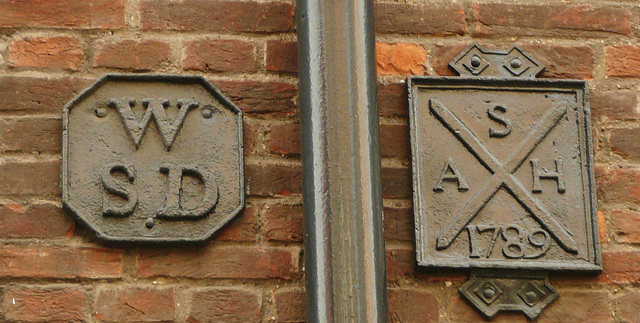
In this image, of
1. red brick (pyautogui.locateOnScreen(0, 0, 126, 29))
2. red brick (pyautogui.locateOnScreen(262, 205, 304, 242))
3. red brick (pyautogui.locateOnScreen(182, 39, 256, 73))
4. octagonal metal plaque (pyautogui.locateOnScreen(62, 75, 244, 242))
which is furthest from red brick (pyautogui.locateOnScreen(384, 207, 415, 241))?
red brick (pyautogui.locateOnScreen(0, 0, 126, 29))

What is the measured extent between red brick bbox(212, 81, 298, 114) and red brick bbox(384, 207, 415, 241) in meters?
0.25

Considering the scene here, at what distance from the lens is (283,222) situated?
1.75 meters

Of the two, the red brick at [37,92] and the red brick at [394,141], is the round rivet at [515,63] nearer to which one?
the red brick at [394,141]

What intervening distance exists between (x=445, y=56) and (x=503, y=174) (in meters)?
0.25

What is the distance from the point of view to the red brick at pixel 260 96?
181 centimetres

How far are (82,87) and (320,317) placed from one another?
1.96 ft

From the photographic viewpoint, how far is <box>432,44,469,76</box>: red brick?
1869 millimetres

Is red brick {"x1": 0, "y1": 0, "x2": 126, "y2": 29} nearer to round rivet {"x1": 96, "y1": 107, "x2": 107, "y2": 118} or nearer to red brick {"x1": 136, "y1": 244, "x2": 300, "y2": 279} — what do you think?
round rivet {"x1": 96, "y1": 107, "x2": 107, "y2": 118}

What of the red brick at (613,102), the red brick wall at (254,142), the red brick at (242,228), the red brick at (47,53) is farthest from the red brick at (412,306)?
the red brick at (47,53)

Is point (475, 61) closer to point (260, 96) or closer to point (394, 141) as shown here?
point (394, 141)

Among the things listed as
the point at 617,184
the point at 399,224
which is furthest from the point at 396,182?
the point at 617,184

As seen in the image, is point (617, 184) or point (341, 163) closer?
point (341, 163)

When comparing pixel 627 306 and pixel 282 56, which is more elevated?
pixel 282 56

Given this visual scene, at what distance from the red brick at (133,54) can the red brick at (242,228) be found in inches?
12.0
